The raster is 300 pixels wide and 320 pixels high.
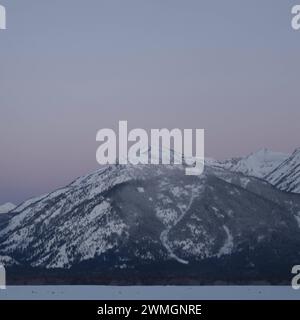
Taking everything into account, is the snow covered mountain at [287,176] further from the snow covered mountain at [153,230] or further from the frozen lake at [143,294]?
the frozen lake at [143,294]

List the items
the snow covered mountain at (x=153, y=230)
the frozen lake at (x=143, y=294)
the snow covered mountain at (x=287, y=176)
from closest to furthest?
the frozen lake at (x=143, y=294) < the snow covered mountain at (x=153, y=230) < the snow covered mountain at (x=287, y=176)

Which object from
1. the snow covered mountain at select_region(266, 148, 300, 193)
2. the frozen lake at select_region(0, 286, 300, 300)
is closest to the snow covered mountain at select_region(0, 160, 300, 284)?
the frozen lake at select_region(0, 286, 300, 300)

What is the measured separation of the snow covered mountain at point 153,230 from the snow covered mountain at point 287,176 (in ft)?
64.7

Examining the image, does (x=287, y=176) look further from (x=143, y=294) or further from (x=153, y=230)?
(x=143, y=294)

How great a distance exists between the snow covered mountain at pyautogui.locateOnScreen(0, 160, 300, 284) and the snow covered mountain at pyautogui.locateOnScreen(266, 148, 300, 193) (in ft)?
64.7

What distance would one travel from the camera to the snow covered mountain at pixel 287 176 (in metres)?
160

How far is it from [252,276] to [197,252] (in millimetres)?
11131

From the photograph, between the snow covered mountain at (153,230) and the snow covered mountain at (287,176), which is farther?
the snow covered mountain at (287,176)

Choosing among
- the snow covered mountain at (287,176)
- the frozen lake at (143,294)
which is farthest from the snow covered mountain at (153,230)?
the snow covered mountain at (287,176)

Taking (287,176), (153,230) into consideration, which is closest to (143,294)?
(153,230)

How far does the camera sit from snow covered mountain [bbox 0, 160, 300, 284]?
4601 inches

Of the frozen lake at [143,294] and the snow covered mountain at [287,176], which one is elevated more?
the snow covered mountain at [287,176]

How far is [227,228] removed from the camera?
13038 cm

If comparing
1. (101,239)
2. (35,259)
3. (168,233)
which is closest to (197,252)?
(168,233)
